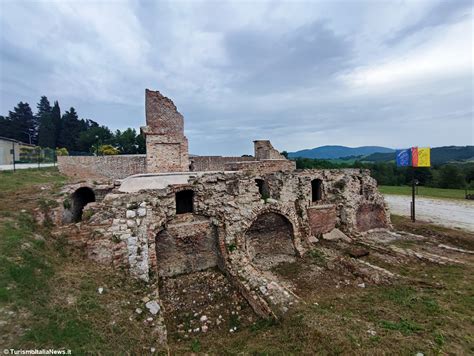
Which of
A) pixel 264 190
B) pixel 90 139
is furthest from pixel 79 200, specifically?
pixel 90 139

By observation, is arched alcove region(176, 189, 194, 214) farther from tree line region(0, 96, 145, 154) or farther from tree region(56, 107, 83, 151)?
tree region(56, 107, 83, 151)

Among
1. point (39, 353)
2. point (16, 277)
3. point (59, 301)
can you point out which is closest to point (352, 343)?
point (39, 353)

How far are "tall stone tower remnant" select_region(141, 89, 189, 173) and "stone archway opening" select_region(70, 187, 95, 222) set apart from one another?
5097 millimetres

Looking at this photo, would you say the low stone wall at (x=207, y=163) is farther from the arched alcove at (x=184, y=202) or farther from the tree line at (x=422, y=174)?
the tree line at (x=422, y=174)

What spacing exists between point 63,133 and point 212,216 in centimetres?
5166

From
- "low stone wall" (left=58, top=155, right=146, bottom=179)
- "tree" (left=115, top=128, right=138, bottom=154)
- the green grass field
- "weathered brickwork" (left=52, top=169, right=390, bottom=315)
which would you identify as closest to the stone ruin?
"weathered brickwork" (left=52, top=169, right=390, bottom=315)

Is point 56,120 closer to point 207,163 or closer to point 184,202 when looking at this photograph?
point 207,163

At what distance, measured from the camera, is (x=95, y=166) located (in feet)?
62.9

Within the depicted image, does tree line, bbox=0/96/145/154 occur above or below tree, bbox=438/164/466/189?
above

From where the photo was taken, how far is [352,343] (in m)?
5.46

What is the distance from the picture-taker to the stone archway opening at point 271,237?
1168 cm

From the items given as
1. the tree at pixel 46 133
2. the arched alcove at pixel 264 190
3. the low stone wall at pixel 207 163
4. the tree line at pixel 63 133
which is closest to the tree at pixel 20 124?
the tree line at pixel 63 133

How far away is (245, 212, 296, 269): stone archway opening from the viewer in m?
11.7

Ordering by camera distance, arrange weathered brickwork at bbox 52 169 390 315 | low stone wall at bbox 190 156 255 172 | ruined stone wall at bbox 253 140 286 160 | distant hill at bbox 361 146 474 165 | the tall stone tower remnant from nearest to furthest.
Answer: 1. weathered brickwork at bbox 52 169 390 315
2. the tall stone tower remnant
3. ruined stone wall at bbox 253 140 286 160
4. low stone wall at bbox 190 156 255 172
5. distant hill at bbox 361 146 474 165
